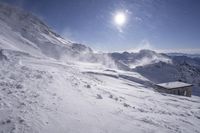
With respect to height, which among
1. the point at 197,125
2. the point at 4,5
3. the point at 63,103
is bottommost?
the point at 197,125

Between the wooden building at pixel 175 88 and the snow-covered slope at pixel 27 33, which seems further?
the snow-covered slope at pixel 27 33

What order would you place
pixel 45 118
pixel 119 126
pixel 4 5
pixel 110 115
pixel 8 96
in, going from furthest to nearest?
1. pixel 4 5
2. pixel 110 115
3. pixel 8 96
4. pixel 119 126
5. pixel 45 118

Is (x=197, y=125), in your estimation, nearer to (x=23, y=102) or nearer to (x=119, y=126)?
(x=119, y=126)

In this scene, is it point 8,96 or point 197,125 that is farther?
point 197,125

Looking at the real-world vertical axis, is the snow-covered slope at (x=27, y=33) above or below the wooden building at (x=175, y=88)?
above

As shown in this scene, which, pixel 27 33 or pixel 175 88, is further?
pixel 27 33

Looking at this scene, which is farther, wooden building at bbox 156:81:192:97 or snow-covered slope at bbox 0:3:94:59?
snow-covered slope at bbox 0:3:94:59

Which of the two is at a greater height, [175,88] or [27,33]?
[27,33]

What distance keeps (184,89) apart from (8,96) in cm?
4112

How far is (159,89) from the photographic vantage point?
131 feet

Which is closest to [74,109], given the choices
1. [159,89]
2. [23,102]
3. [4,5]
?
[23,102]

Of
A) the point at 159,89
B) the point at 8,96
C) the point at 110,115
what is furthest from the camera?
the point at 159,89

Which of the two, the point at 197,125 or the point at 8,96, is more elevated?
the point at 8,96

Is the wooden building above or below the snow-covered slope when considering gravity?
below
